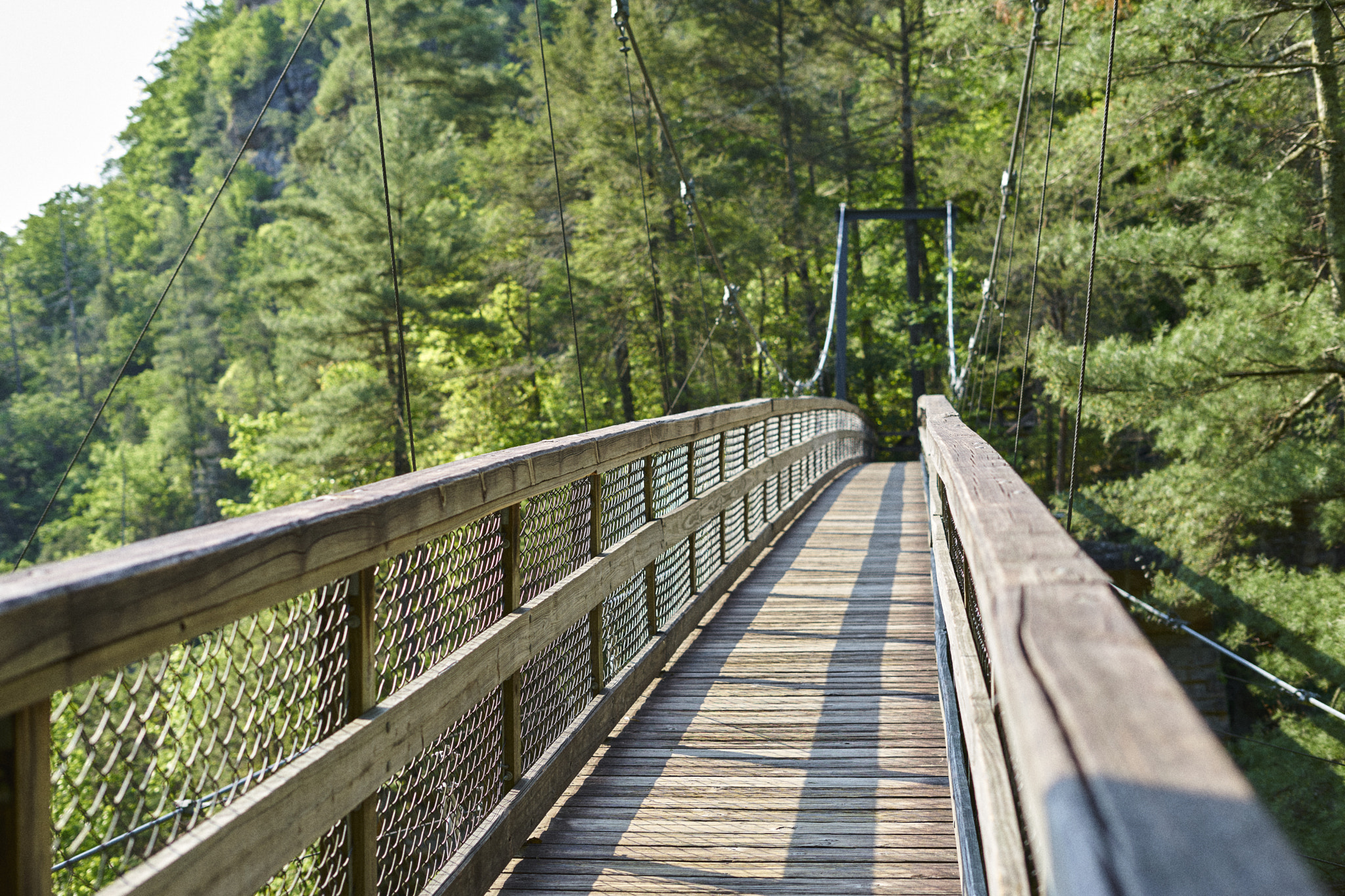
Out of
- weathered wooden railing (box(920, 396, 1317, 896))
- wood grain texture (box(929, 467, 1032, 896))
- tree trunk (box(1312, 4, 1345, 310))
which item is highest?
tree trunk (box(1312, 4, 1345, 310))

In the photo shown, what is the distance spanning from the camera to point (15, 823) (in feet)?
3.39

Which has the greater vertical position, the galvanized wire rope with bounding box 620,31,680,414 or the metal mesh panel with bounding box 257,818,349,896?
the galvanized wire rope with bounding box 620,31,680,414

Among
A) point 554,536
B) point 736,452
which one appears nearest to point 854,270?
point 736,452

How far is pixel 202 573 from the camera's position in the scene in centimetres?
127

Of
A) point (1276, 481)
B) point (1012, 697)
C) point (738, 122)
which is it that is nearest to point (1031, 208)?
point (738, 122)

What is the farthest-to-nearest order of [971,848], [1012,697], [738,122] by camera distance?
1. [738,122]
2. [971,848]
3. [1012,697]

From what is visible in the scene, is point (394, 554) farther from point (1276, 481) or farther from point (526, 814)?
point (1276, 481)

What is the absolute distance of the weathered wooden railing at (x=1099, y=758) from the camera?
632 millimetres

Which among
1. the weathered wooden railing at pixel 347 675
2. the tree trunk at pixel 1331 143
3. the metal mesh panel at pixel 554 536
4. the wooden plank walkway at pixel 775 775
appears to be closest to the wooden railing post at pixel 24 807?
the weathered wooden railing at pixel 347 675

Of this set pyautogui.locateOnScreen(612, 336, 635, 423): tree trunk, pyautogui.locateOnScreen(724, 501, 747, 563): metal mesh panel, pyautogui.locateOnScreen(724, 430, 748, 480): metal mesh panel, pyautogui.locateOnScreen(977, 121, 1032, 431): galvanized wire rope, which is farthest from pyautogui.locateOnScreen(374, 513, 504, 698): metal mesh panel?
pyautogui.locateOnScreen(612, 336, 635, 423): tree trunk

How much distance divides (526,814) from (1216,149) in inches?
403

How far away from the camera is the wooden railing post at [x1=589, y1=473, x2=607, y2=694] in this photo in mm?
3244

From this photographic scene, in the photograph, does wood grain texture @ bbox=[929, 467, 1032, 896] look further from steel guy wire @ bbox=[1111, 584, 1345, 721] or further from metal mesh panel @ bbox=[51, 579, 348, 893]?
metal mesh panel @ bbox=[51, 579, 348, 893]

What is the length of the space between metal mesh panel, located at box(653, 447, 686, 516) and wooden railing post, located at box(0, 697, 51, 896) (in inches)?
119
